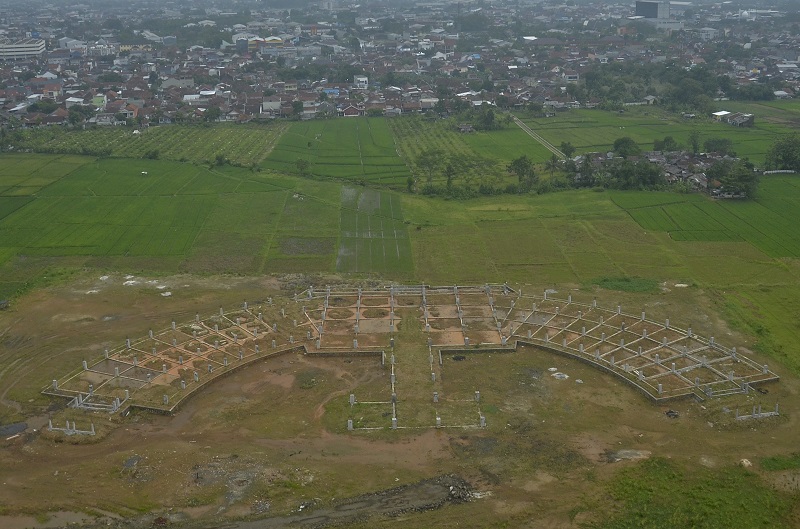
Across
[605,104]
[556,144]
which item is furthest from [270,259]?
[605,104]

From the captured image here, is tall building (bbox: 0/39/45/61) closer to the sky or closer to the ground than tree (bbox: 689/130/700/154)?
closer to the sky

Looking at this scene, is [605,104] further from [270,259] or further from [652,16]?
[652,16]

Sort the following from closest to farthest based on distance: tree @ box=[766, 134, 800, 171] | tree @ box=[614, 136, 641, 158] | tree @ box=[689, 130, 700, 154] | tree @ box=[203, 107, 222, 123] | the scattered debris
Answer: the scattered debris → tree @ box=[766, 134, 800, 171] → tree @ box=[614, 136, 641, 158] → tree @ box=[689, 130, 700, 154] → tree @ box=[203, 107, 222, 123]

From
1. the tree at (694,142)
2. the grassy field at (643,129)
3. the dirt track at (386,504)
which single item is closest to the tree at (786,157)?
the grassy field at (643,129)

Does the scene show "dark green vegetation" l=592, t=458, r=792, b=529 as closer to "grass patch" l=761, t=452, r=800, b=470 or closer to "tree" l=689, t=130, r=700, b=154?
"grass patch" l=761, t=452, r=800, b=470

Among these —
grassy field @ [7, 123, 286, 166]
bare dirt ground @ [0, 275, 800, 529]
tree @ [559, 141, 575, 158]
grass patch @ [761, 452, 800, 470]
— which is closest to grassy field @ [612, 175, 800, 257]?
tree @ [559, 141, 575, 158]

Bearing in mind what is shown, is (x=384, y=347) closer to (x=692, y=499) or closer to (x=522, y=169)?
(x=692, y=499)
